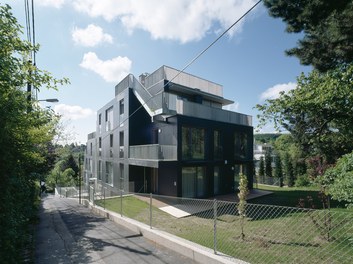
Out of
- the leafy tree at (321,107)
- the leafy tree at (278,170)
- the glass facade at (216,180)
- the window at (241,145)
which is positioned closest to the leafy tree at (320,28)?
the leafy tree at (321,107)

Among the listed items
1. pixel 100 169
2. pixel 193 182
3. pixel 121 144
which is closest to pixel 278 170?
pixel 193 182

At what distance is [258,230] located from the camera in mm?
9859

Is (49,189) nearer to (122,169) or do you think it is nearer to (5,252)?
(122,169)

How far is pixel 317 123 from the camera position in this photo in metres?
15.6

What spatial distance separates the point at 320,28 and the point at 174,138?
32.7ft

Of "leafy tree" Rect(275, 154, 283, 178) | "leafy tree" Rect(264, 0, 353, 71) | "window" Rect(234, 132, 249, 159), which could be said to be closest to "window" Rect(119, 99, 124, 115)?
"window" Rect(234, 132, 249, 159)

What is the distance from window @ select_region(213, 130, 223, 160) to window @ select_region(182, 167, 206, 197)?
73.2 inches

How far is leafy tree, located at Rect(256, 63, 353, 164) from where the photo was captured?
10859mm

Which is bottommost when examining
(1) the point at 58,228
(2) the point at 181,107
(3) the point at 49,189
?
(3) the point at 49,189

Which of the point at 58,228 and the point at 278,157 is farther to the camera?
the point at 278,157

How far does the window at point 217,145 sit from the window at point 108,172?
11.1 meters

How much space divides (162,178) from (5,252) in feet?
44.5

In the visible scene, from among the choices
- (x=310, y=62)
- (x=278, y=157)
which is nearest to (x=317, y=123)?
(x=310, y=62)

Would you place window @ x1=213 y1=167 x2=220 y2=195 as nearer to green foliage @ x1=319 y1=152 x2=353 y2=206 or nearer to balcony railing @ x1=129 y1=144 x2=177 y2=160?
balcony railing @ x1=129 y1=144 x2=177 y2=160
